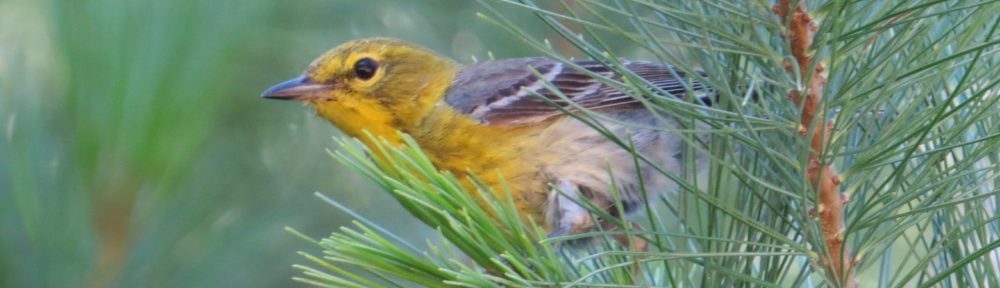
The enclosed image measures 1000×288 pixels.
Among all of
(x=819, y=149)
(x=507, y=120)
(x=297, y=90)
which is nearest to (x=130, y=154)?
(x=297, y=90)

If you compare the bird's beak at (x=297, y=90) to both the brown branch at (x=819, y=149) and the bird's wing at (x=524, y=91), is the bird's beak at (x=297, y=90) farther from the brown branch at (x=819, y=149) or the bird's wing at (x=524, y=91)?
the brown branch at (x=819, y=149)

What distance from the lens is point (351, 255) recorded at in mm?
1554

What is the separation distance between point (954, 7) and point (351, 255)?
2.54ft

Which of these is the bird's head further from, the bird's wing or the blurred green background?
the blurred green background

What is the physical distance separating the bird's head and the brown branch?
134cm

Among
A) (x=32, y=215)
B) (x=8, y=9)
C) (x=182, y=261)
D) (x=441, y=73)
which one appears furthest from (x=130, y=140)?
(x=441, y=73)

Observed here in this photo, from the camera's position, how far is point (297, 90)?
8.51 feet

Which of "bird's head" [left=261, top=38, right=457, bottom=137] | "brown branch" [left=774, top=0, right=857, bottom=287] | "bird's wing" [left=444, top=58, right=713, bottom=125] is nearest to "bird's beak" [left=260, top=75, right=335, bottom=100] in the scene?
"bird's head" [left=261, top=38, right=457, bottom=137]

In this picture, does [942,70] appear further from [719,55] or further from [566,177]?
[566,177]

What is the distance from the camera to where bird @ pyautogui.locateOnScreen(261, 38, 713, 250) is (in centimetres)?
232

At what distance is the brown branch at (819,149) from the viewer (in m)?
1.35

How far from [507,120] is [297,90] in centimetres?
46

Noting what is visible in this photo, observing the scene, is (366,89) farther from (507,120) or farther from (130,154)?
(130,154)

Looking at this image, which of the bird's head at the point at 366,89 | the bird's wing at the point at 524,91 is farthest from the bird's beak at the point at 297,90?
the bird's wing at the point at 524,91
